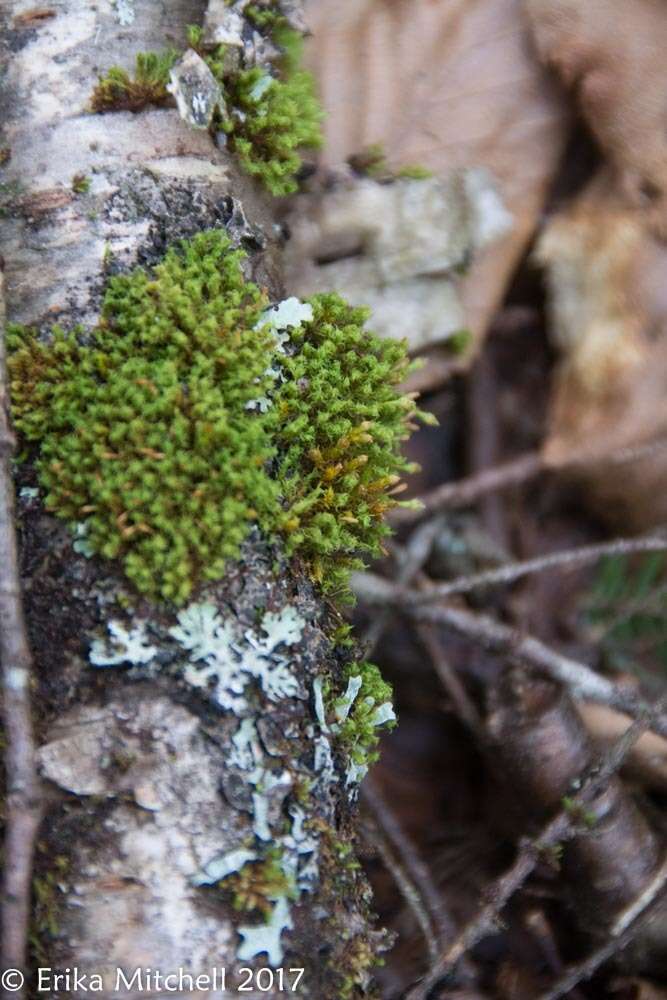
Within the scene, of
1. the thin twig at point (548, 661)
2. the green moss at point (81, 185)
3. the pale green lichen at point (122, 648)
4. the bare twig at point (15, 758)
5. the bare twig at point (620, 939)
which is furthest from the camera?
the thin twig at point (548, 661)

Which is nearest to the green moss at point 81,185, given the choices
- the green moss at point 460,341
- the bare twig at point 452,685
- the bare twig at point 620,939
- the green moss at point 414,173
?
the green moss at point 414,173

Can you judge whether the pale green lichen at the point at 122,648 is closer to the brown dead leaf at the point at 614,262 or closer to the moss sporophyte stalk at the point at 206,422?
the moss sporophyte stalk at the point at 206,422

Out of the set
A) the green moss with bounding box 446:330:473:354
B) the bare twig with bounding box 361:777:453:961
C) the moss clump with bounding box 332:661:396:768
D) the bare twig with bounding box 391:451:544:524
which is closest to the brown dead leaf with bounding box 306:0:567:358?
the green moss with bounding box 446:330:473:354

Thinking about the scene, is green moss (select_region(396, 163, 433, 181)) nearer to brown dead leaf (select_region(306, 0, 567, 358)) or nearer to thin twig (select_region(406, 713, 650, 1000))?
brown dead leaf (select_region(306, 0, 567, 358))

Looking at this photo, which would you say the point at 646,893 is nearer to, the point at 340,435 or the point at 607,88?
the point at 340,435

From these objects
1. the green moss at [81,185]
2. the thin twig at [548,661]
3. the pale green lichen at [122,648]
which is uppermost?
the green moss at [81,185]

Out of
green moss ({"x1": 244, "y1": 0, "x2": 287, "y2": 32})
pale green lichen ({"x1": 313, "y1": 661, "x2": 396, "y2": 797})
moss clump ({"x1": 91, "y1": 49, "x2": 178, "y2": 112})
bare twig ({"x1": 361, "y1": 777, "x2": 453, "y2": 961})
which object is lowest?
bare twig ({"x1": 361, "y1": 777, "x2": 453, "y2": 961})

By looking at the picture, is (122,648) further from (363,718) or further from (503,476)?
(503,476)

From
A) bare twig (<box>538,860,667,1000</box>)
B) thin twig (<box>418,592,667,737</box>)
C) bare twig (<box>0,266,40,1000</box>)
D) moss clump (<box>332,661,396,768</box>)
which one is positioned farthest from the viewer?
thin twig (<box>418,592,667,737</box>)
